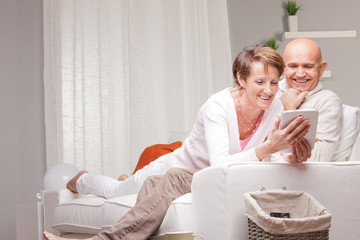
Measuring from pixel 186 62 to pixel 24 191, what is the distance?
1.76 m

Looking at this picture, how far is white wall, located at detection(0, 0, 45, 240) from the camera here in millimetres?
4469

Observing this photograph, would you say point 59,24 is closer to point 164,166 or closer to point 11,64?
point 11,64

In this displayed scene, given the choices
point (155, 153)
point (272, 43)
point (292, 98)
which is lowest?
point (155, 153)

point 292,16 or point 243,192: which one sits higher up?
point 292,16

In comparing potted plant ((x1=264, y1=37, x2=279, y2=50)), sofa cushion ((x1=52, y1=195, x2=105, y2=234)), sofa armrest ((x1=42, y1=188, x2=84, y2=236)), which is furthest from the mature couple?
potted plant ((x1=264, y1=37, x2=279, y2=50))

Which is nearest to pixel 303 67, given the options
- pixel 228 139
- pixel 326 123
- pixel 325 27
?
pixel 326 123

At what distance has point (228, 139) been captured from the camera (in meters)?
2.10

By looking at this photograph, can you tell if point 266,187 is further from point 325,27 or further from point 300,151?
point 325,27

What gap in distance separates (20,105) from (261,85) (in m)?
2.92

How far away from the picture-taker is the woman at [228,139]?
1.91 meters

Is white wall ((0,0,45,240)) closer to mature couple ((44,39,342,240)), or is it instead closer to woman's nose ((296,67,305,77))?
mature couple ((44,39,342,240))

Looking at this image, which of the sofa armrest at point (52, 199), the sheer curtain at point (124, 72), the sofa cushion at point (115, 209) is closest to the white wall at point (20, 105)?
the sheer curtain at point (124, 72)

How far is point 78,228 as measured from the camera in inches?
104

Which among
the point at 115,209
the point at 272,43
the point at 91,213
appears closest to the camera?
the point at 115,209
